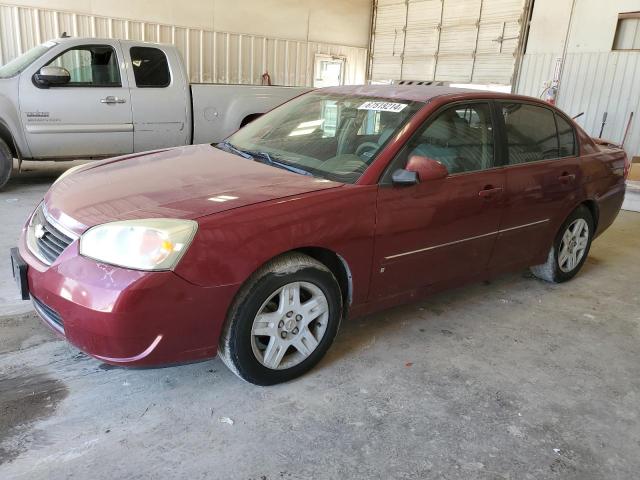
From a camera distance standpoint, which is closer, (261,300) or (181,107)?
(261,300)

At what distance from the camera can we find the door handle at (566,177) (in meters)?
3.81

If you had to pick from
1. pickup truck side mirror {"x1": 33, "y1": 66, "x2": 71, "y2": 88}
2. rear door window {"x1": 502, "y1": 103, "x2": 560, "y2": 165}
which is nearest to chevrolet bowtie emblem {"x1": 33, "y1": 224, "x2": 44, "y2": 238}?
rear door window {"x1": 502, "y1": 103, "x2": 560, "y2": 165}

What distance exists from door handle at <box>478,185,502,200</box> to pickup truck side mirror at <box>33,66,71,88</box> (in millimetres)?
5098

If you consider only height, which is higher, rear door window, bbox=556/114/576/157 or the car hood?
rear door window, bbox=556/114/576/157

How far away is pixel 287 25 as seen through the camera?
12875 mm

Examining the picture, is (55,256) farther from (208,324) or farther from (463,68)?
(463,68)

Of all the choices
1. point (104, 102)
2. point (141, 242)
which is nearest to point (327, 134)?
point (141, 242)

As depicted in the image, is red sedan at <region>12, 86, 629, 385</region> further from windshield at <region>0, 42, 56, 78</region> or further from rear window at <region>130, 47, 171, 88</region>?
windshield at <region>0, 42, 56, 78</region>

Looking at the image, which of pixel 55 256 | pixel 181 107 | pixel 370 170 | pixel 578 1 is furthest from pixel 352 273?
pixel 578 1

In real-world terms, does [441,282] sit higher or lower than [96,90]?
lower

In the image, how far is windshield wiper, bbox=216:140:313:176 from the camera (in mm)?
2879

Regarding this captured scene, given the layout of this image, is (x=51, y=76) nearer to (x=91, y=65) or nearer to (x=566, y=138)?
(x=91, y=65)

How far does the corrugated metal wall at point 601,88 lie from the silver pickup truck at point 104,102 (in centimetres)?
642

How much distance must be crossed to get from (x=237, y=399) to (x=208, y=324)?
47 centimetres
